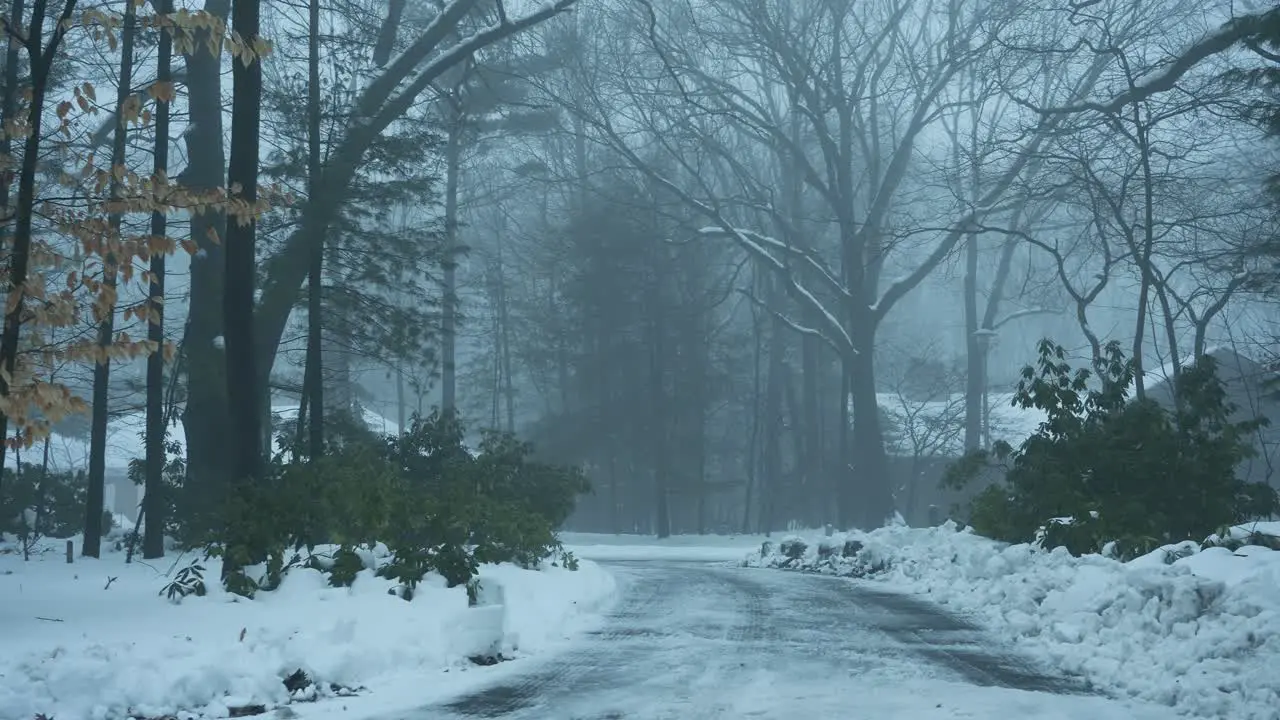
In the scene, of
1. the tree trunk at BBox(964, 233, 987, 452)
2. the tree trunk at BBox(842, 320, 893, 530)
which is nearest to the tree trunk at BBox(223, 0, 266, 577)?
the tree trunk at BBox(842, 320, 893, 530)

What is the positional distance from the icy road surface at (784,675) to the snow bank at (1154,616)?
1.24 feet

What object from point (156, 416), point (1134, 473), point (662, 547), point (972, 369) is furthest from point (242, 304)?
point (972, 369)

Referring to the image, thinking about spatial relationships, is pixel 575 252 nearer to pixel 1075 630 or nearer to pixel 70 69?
→ pixel 70 69

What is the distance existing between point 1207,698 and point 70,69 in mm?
21257

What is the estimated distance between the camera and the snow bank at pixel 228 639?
289 inches

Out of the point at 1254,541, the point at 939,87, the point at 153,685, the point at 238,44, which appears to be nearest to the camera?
the point at 153,685

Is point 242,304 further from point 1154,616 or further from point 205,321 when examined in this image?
point 205,321

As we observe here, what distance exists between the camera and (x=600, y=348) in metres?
49.6

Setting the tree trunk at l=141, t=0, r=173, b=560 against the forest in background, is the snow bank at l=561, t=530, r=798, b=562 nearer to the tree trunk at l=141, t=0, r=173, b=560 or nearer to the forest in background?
the forest in background

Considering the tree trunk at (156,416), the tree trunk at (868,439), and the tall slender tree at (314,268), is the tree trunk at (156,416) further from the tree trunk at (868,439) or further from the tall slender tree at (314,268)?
the tree trunk at (868,439)

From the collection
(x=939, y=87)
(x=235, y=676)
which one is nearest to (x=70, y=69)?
(x=235, y=676)

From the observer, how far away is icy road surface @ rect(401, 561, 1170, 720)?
7.69m

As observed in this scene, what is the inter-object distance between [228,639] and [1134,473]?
10.8m

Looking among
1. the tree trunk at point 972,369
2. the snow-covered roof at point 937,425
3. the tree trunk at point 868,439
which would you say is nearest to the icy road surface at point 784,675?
the tree trunk at point 868,439
